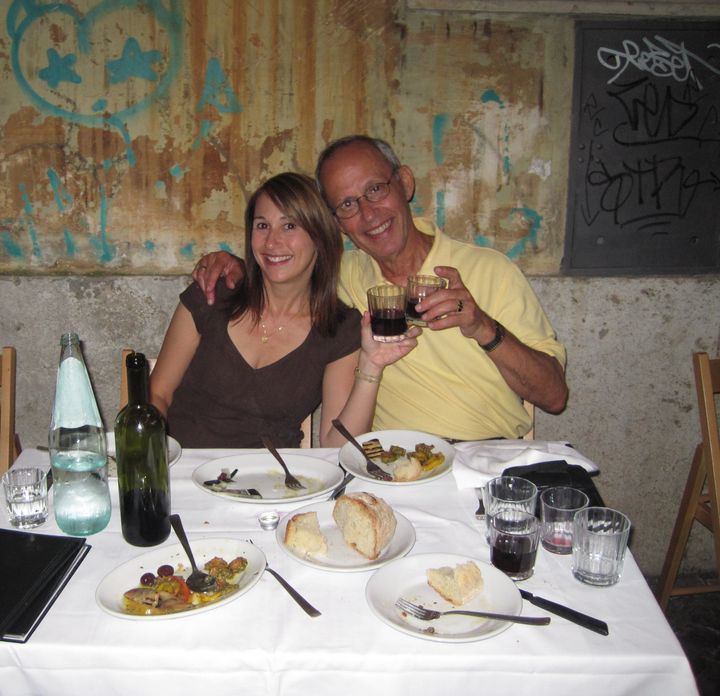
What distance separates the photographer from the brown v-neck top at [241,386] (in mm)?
2521

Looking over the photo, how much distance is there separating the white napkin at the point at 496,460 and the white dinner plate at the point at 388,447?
2.3 inches

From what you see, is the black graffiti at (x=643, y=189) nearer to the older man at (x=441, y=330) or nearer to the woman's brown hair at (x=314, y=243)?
the older man at (x=441, y=330)

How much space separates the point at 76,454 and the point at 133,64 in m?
2.13

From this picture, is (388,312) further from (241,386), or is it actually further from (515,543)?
(515,543)

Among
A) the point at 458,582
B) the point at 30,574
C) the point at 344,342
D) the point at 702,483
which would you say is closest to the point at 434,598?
the point at 458,582

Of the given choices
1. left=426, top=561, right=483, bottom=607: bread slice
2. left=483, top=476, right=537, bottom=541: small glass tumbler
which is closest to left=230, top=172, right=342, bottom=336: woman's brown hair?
left=483, top=476, right=537, bottom=541: small glass tumbler

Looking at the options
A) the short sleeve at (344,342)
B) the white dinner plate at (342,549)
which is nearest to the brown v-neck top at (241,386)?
the short sleeve at (344,342)

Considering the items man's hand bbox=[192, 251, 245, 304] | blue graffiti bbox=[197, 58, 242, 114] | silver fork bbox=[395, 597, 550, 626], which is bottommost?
silver fork bbox=[395, 597, 550, 626]

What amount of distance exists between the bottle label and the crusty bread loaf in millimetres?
683

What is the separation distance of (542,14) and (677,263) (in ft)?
4.44

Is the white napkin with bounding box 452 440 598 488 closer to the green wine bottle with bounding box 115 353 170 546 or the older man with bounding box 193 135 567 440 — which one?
the older man with bounding box 193 135 567 440

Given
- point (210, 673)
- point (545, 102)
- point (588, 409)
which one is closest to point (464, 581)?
point (210, 673)

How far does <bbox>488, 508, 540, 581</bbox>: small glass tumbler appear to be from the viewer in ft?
4.58

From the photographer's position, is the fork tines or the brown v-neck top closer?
the fork tines
